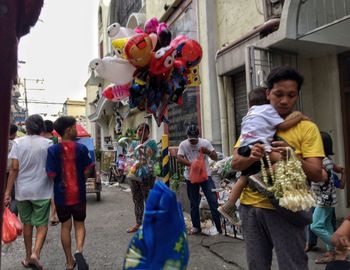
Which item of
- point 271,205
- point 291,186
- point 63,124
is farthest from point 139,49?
point 291,186

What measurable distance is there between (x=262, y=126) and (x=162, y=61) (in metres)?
2.40

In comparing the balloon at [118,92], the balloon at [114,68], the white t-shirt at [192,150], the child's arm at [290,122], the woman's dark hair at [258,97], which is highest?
the balloon at [114,68]

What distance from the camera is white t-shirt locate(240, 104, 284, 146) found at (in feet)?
7.86

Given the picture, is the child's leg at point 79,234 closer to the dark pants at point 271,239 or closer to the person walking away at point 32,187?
the person walking away at point 32,187

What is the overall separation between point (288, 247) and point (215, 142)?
21.0 feet

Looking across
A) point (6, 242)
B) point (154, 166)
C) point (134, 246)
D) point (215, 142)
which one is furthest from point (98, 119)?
point (134, 246)

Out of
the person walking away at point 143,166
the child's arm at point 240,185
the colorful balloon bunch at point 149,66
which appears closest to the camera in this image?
the child's arm at point 240,185

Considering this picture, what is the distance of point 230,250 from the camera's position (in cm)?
536

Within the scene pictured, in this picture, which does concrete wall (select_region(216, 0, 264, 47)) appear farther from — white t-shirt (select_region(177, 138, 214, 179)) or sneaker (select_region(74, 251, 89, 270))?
sneaker (select_region(74, 251, 89, 270))

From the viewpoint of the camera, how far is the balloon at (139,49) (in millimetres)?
4367

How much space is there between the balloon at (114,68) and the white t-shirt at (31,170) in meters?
1.20

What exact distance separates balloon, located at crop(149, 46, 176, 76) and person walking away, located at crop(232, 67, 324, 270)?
84.8 inches

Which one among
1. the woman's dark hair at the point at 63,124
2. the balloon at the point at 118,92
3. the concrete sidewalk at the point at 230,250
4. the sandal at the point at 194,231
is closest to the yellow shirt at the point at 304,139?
the concrete sidewalk at the point at 230,250

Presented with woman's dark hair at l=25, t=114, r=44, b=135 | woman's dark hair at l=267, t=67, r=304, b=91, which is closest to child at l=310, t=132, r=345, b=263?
woman's dark hair at l=267, t=67, r=304, b=91
